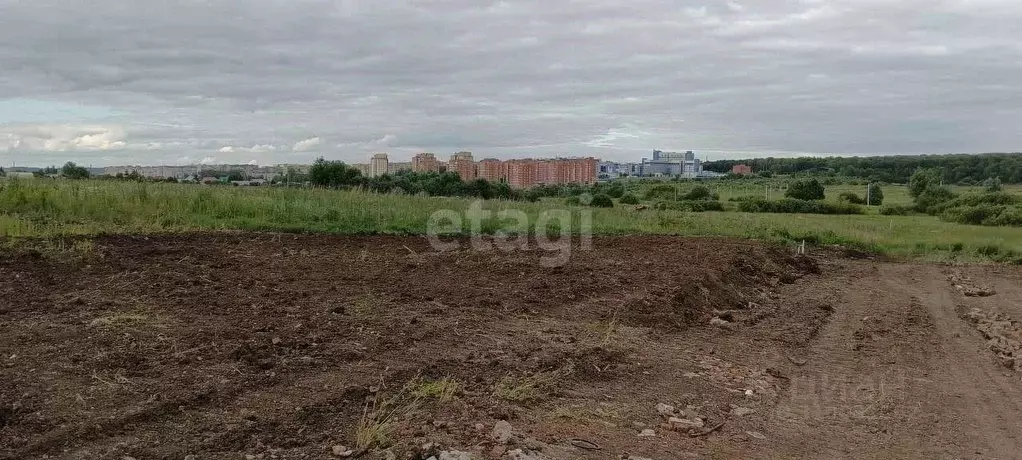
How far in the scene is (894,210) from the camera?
27.8m

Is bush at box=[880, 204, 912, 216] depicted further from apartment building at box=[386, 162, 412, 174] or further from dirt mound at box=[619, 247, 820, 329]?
apartment building at box=[386, 162, 412, 174]

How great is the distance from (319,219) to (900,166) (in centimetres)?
4125

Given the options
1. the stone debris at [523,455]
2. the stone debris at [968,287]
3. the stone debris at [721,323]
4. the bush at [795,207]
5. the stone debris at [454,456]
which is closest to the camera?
the stone debris at [454,456]

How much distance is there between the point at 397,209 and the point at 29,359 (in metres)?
11.2

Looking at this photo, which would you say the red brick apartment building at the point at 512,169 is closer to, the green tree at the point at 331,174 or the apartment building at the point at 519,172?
the apartment building at the point at 519,172

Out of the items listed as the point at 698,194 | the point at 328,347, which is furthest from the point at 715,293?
the point at 698,194

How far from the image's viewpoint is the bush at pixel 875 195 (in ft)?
106

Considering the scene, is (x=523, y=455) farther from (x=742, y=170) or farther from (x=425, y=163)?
(x=742, y=170)

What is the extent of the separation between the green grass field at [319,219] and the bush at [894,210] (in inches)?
263

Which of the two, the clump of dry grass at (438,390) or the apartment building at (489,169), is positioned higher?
the apartment building at (489,169)

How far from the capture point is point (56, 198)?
1257 centimetres

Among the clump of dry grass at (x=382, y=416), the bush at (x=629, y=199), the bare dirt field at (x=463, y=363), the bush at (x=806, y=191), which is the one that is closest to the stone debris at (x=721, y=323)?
the bare dirt field at (x=463, y=363)

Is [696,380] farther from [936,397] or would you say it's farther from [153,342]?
[153,342]

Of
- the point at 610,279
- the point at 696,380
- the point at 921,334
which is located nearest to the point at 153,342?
the point at 696,380
